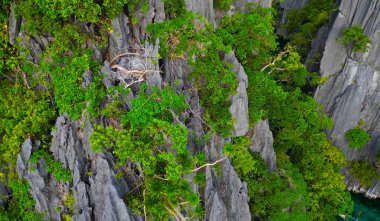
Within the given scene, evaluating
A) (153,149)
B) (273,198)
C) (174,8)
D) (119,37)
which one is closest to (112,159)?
(153,149)

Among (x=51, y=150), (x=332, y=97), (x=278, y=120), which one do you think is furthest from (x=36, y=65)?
(x=332, y=97)

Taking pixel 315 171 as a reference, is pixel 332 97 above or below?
above

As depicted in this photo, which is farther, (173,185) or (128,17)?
(128,17)

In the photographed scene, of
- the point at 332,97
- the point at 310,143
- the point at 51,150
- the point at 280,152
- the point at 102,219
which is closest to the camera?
the point at 102,219

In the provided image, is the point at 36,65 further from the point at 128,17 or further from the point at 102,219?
the point at 102,219

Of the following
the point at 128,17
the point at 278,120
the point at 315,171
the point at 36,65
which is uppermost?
the point at 128,17

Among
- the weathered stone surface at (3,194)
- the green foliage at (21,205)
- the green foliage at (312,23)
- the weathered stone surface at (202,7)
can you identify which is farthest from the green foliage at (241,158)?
the green foliage at (312,23)

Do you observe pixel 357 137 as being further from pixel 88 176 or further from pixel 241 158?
pixel 88 176

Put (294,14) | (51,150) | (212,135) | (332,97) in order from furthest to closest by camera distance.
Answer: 1. (294,14)
2. (332,97)
3. (212,135)
4. (51,150)

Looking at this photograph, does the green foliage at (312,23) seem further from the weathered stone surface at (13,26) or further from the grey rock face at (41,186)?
the grey rock face at (41,186)
